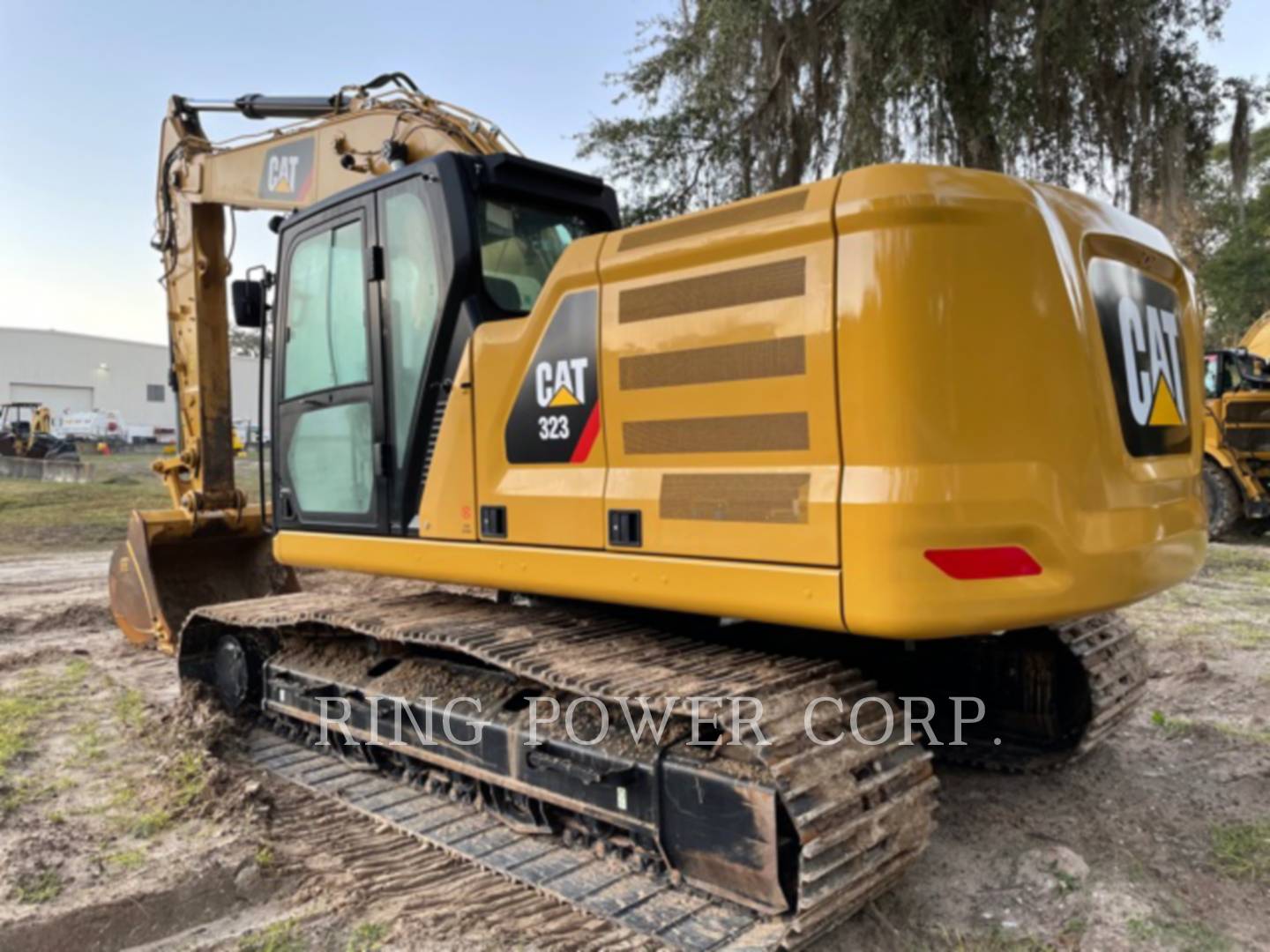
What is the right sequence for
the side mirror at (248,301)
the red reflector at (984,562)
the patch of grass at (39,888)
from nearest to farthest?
the red reflector at (984,562), the patch of grass at (39,888), the side mirror at (248,301)

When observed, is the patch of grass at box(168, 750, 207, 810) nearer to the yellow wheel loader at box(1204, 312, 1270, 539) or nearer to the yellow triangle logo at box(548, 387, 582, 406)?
the yellow triangle logo at box(548, 387, 582, 406)

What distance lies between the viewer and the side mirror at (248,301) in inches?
178

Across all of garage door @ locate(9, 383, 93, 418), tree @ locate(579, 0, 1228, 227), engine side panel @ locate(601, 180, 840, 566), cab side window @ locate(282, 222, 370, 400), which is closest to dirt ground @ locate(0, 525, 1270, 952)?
engine side panel @ locate(601, 180, 840, 566)

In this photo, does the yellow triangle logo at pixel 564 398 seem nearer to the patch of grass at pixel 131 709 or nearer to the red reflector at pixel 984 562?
the red reflector at pixel 984 562

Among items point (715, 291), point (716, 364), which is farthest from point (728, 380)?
point (715, 291)

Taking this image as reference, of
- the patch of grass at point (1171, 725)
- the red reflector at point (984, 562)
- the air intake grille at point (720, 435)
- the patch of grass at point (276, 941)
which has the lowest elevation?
the patch of grass at point (276, 941)

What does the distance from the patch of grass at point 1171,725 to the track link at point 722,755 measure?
2.15 m

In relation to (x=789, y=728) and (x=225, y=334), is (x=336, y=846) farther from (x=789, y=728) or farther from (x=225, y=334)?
(x=225, y=334)

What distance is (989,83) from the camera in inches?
351

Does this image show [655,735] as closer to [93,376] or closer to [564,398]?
[564,398]

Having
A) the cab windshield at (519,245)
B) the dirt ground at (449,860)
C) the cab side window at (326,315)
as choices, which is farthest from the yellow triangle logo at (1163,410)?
the cab side window at (326,315)

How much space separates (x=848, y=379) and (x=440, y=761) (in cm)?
218

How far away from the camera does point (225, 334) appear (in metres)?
6.20

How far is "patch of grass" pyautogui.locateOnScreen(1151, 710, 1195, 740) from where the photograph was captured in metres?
4.55
